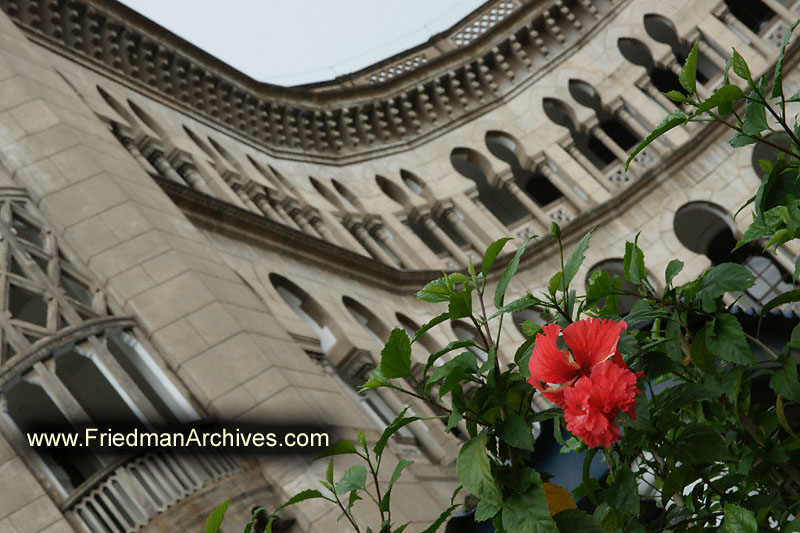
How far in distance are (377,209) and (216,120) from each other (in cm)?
453

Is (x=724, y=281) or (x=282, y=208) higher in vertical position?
(x=282, y=208)

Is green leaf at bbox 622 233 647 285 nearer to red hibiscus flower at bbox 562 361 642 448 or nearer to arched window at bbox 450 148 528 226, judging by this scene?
red hibiscus flower at bbox 562 361 642 448

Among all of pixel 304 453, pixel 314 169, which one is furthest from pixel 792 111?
pixel 304 453

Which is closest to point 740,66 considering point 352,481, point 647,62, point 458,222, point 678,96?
point 678,96

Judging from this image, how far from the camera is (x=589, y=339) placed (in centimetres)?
234

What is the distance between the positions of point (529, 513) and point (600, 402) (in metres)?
0.38

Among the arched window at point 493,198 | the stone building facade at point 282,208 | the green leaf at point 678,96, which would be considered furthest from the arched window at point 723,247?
the green leaf at point 678,96

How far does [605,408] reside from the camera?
223 centimetres

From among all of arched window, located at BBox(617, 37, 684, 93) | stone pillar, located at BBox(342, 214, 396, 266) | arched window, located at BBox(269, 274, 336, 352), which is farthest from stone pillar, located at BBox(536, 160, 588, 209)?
arched window, located at BBox(269, 274, 336, 352)

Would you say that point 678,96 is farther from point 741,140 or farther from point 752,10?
point 752,10

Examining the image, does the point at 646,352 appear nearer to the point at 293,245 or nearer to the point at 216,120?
the point at 293,245

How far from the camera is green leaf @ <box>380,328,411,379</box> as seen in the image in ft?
8.25

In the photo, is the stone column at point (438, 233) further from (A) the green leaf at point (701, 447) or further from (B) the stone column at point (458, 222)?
Result: (A) the green leaf at point (701, 447)

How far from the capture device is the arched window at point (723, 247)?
790 inches
